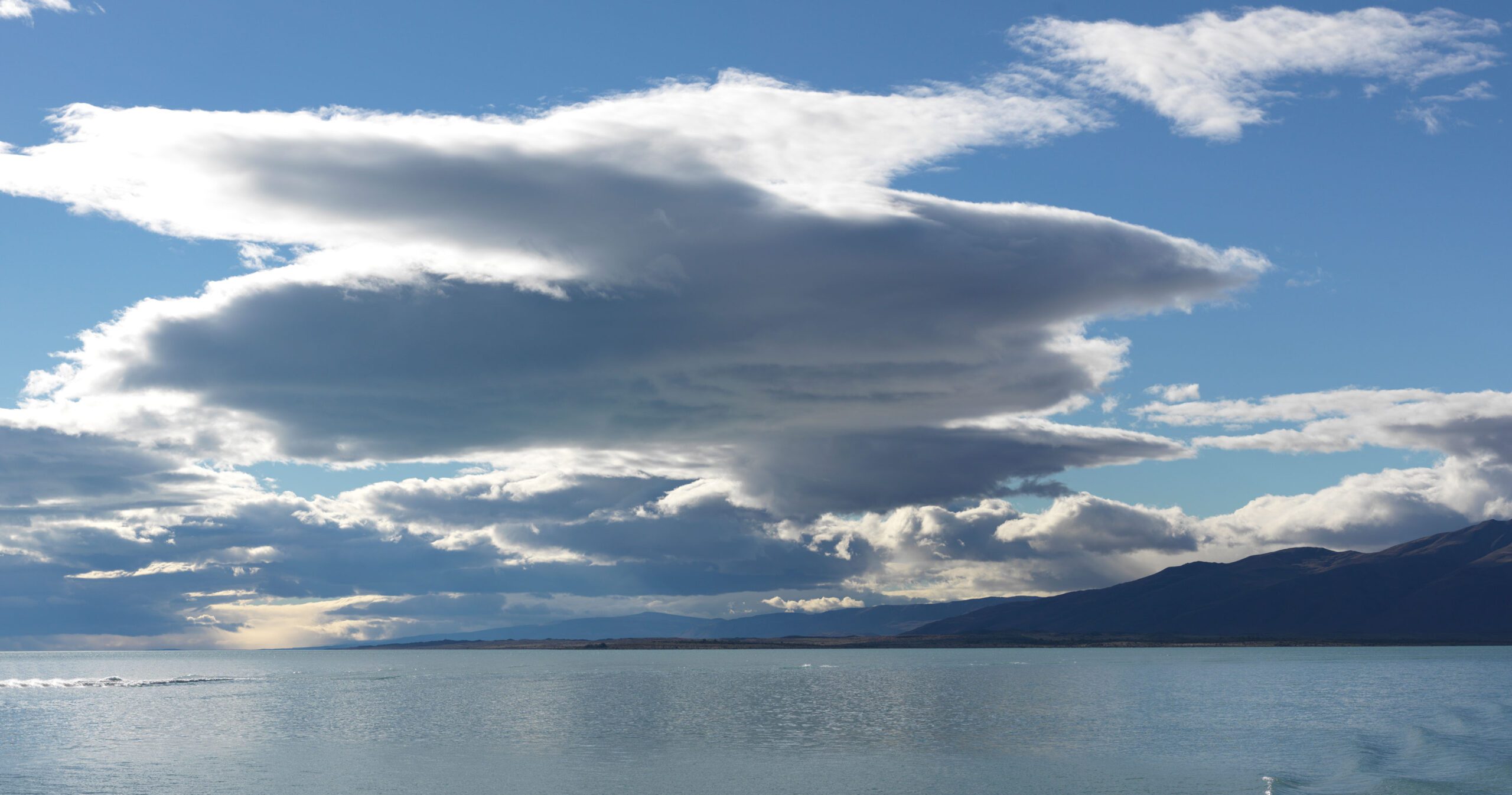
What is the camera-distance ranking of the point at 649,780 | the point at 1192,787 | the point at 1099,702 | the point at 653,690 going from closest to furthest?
the point at 1192,787 → the point at 649,780 → the point at 1099,702 → the point at 653,690

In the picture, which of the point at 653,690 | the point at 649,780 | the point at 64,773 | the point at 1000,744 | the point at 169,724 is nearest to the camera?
the point at 649,780

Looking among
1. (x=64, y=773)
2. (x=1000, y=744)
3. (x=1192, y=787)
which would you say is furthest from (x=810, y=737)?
(x=64, y=773)

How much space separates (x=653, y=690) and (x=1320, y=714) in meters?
102

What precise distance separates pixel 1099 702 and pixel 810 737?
63006 mm

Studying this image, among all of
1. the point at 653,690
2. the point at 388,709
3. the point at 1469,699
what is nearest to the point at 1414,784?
the point at 1469,699

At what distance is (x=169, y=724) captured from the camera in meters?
134

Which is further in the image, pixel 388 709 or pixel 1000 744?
pixel 388 709

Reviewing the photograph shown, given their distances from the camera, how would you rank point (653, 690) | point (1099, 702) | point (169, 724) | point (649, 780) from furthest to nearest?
point (653, 690) < point (1099, 702) < point (169, 724) < point (649, 780)

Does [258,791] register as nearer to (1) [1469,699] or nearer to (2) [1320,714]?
(2) [1320,714]

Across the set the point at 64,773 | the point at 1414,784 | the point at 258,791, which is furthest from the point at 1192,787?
the point at 64,773

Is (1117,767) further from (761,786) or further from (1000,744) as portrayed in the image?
(761,786)

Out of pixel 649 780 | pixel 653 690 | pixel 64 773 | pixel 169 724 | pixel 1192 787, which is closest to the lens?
pixel 1192 787

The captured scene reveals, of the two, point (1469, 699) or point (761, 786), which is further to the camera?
point (1469, 699)

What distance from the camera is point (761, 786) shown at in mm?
80000
